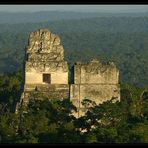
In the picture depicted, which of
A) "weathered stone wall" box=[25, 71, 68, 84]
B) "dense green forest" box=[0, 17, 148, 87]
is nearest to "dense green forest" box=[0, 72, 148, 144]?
"weathered stone wall" box=[25, 71, 68, 84]

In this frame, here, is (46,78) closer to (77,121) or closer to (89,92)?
(89,92)

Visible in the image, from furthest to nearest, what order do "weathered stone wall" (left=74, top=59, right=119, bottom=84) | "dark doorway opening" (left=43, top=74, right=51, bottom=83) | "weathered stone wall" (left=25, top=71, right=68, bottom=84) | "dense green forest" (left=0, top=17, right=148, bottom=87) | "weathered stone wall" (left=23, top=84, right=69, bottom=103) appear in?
1. "dense green forest" (left=0, top=17, right=148, bottom=87)
2. "dark doorway opening" (left=43, top=74, right=51, bottom=83)
3. "weathered stone wall" (left=25, top=71, right=68, bottom=84)
4. "weathered stone wall" (left=23, top=84, right=69, bottom=103)
5. "weathered stone wall" (left=74, top=59, right=119, bottom=84)

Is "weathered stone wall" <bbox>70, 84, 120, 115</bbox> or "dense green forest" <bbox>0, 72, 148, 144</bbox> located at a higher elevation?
"weathered stone wall" <bbox>70, 84, 120, 115</bbox>

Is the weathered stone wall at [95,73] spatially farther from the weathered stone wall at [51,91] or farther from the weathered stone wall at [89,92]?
the weathered stone wall at [51,91]

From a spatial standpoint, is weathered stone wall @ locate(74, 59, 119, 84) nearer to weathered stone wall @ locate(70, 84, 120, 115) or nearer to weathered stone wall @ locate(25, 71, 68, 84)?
weathered stone wall @ locate(70, 84, 120, 115)

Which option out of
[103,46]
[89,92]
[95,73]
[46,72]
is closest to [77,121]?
[89,92]
